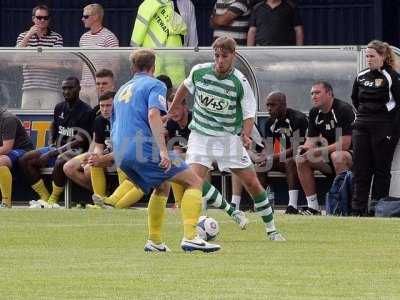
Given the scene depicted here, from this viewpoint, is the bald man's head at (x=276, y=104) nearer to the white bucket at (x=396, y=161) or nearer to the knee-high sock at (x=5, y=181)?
the white bucket at (x=396, y=161)

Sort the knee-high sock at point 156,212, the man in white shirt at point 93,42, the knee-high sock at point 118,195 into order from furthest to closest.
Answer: the man in white shirt at point 93,42 < the knee-high sock at point 118,195 < the knee-high sock at point 156,212

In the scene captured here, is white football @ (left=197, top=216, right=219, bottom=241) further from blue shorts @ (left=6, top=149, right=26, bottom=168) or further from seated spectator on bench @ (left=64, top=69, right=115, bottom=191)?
blue shorts @ (left=6, top=149, right=26, bottom=168)

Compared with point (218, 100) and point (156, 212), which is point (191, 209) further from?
point (218, 100)

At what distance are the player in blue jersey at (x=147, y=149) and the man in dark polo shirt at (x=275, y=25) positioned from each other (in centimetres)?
746

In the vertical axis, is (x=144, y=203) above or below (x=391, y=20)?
below

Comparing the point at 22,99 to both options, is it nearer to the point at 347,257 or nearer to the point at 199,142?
the point at 199,142

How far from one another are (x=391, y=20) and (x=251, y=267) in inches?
510

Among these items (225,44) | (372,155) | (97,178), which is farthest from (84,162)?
(225,44)

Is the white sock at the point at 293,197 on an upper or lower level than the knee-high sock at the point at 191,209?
lower

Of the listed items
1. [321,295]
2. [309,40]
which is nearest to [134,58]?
[321,295]

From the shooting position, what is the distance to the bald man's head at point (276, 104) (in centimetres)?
2006

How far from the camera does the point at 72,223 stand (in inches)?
700

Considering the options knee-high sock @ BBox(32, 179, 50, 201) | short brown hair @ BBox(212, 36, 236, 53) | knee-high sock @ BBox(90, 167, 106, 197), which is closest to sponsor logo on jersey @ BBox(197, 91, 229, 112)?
short brown hair @ BBox(212, 36, 236, 53)

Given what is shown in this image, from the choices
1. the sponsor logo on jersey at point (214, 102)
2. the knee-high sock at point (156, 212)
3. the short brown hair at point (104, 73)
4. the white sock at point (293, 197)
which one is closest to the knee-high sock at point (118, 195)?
the short brown hair at point (104, 73)
